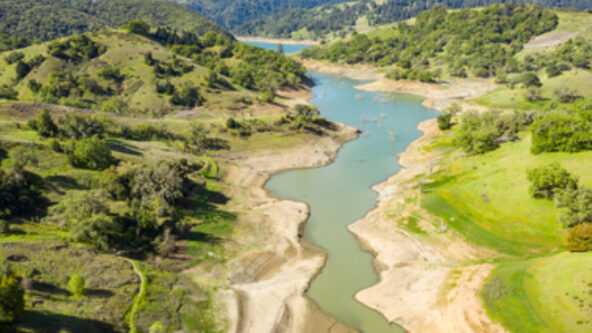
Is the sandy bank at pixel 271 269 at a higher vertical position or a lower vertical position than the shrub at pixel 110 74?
lower

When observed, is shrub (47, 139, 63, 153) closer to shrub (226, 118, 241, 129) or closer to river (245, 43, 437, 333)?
river (245, 43, 437, 333)

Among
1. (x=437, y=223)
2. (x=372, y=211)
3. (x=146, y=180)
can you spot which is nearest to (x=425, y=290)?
(x=437, y=223)

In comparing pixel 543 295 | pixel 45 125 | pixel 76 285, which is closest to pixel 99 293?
pixel 76 285

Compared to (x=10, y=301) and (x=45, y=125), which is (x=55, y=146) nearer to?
(x=45, y=125)

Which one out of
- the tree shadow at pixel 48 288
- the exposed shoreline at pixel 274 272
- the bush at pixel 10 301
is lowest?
the exposed shoreline at pixel 274 272

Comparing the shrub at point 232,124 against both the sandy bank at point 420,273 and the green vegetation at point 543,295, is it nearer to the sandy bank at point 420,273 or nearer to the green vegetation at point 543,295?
the sandy bank at point 420,273

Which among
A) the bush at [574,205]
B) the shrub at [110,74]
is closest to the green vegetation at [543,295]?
the bush at [574,205]

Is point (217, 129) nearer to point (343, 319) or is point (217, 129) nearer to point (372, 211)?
point (372, 211)
